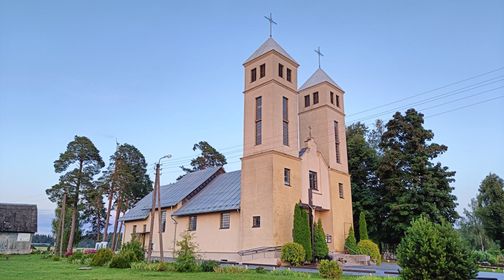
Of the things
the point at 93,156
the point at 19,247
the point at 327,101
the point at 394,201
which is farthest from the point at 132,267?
the point at 19,247

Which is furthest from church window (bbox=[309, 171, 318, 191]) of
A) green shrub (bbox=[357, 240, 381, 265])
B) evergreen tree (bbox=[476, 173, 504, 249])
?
evergreen tree (bbox=[476, 173, 504, 249])

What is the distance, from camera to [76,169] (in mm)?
45875

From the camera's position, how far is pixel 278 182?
2478 cm

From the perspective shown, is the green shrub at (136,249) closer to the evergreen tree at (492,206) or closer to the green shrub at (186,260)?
the green shrub at (186,260)

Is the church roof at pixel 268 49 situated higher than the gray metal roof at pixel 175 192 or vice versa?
the church roof at pixel 268 49

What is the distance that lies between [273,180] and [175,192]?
46.4 feet

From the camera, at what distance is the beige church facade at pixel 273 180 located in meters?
24.6

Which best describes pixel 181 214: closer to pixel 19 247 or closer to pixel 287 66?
pixel 287 66

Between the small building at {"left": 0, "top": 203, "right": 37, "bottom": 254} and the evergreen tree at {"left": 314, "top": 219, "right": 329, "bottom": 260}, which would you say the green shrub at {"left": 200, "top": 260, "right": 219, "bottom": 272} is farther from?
the small building at {"left": 0, "top": 203, "right": 37, "bottom": 254}

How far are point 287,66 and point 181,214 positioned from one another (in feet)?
47.3

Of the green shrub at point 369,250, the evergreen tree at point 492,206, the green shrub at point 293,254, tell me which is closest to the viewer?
the green shrub at point 293,254

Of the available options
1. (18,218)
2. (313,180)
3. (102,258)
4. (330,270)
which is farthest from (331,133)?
(18,218)

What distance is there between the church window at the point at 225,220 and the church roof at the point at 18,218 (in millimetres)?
30576

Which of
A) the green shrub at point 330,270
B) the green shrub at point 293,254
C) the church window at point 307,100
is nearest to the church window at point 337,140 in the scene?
the church window at point 307,100
